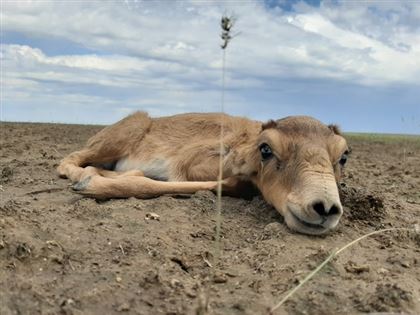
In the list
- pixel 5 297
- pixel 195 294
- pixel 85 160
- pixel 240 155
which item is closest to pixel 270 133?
pixel 240 155

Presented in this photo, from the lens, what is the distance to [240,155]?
257 inches

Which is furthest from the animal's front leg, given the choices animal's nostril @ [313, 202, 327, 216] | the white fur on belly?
animal's nostril @ [313, 202, 327, 216]

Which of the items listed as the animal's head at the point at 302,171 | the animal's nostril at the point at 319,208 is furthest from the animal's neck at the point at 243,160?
the animal's nostril at the point at 319,208

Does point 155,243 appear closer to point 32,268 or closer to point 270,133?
point 32,268

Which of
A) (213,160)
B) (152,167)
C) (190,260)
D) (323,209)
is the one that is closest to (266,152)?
(323,209)

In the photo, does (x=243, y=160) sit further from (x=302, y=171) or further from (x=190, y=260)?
(x=190, y=260)

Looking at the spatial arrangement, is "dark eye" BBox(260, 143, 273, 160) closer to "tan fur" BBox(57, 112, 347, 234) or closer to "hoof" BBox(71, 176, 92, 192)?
"tan fur" BBox(57, 112, 347, 234)

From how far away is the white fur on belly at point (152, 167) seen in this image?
7.88 m

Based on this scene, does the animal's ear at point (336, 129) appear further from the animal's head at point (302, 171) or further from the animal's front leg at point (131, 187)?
the animal's front leg at point (131, 187)

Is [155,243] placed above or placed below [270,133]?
below

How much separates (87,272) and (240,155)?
9.91 feet

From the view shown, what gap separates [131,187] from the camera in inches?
256

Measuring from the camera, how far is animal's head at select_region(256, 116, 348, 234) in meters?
4.78

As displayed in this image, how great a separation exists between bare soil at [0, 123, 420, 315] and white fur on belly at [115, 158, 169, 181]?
1.65m
